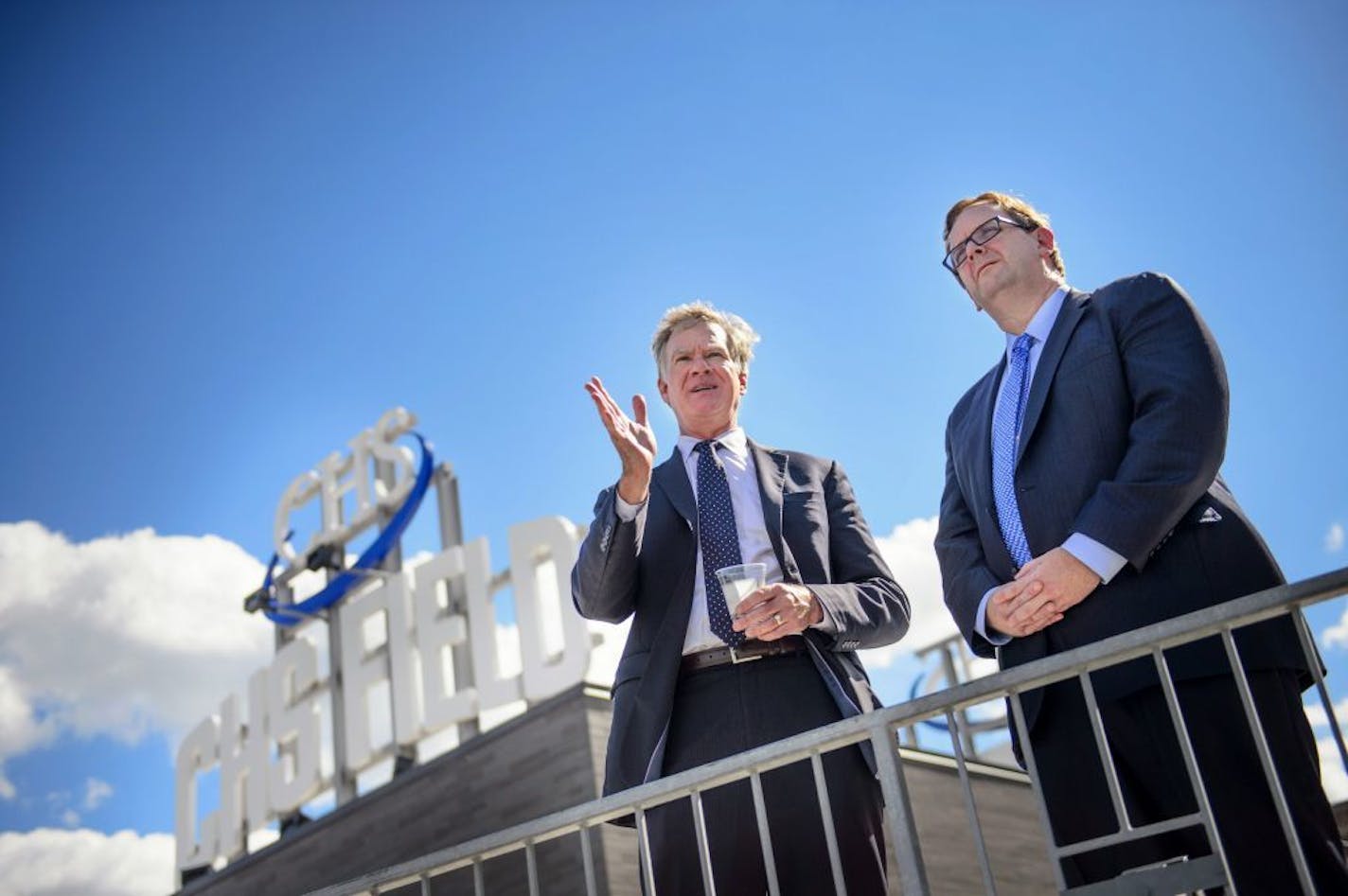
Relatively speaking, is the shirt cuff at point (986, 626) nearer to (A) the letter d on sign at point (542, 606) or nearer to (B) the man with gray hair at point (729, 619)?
(B) the man with gray hair at point (729, 619)

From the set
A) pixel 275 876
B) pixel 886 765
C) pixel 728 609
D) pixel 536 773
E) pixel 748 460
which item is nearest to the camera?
pixel 886 765

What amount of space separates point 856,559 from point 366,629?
42.6 ft

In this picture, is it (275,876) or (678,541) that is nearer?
(678,541)

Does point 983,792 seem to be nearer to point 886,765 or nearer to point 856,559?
point 856,559

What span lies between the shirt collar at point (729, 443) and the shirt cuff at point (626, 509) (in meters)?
0.35

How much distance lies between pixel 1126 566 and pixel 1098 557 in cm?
9

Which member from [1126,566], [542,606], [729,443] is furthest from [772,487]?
[542,606]

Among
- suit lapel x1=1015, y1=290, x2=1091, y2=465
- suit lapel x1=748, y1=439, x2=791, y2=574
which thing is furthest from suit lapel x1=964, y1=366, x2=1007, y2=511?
suit lapel x1=748, y1=439, x2=791, y2=574

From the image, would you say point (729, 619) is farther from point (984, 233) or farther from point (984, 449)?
point (984, 233)

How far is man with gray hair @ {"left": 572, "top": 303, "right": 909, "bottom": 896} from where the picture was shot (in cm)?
286

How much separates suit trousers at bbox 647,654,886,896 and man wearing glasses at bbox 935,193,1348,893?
41cm

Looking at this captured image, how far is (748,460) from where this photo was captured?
3.47m

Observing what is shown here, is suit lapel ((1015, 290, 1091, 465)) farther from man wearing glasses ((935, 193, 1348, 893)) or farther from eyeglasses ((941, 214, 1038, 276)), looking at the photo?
eyeglasses ((941, 214, 1038, 276))

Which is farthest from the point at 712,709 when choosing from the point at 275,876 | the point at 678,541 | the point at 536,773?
the point at 275,876
